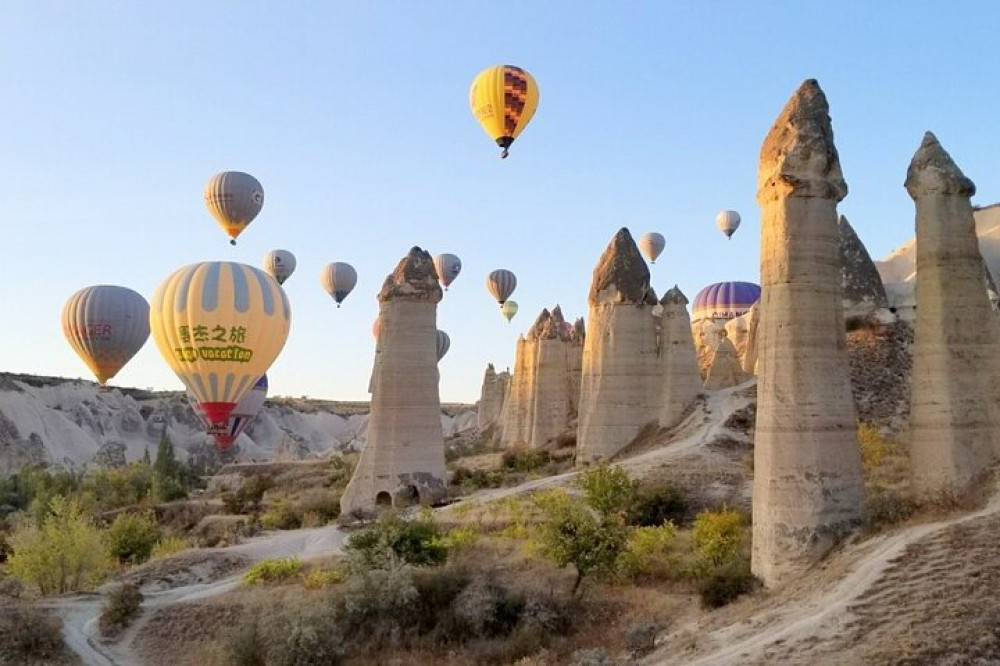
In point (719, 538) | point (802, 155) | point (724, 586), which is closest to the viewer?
point (724, 586)

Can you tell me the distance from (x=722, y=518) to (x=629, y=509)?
3942 millimetres

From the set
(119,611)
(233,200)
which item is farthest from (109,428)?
(119,611)

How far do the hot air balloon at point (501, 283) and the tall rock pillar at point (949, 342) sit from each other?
5477 cm

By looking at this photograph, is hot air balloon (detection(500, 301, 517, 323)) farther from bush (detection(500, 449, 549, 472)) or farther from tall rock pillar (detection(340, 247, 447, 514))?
tall rock pillar (detection(340, 247, 447, 514))

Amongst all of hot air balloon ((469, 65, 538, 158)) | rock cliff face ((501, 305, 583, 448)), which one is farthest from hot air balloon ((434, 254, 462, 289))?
hot air balloon ((469, 65, 538, 158))

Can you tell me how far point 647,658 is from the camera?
12.6 metres

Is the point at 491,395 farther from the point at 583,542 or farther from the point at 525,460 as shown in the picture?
the point at 583,542

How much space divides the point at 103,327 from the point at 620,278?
26.6m

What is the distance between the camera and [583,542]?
667 inches

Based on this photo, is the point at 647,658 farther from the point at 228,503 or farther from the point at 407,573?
the point at 228,503

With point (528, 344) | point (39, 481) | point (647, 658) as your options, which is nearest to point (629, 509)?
point (647, 658)

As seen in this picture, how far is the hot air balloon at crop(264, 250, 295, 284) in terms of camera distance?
64463 millimetres

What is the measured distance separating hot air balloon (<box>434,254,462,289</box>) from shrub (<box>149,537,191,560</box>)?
138 ft

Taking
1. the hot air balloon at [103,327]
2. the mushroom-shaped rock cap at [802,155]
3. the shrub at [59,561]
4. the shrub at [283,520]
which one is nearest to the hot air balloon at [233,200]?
the hot air balloon at [103,327]
